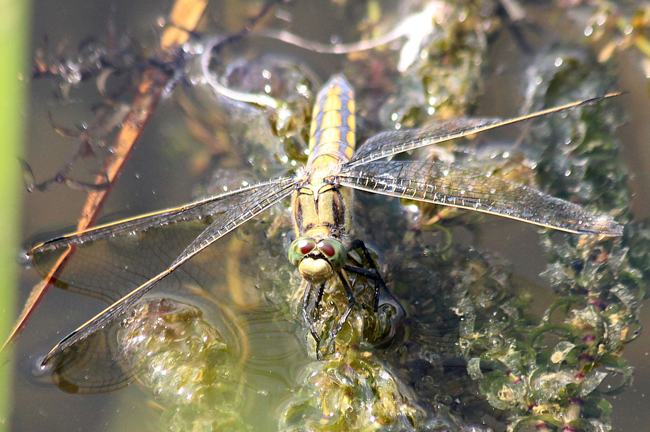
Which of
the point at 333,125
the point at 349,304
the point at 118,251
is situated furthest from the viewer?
the point at 333,125

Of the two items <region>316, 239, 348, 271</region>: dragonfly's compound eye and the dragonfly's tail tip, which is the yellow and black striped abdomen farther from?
the dragonfly's tail tip

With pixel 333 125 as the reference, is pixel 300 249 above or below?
below

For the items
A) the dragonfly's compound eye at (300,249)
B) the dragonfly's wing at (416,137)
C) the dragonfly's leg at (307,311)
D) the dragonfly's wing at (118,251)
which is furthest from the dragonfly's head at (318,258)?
the dragonfly's wing at (416,137)

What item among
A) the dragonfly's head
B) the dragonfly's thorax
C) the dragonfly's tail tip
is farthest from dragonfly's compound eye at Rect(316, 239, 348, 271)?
the dragonfly's tail tip

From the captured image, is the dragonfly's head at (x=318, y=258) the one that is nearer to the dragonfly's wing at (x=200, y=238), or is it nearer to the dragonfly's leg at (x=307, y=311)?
the dragonfly's leg at (x=307, y=311)

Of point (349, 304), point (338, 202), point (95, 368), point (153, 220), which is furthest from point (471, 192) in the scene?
point (95, 368)

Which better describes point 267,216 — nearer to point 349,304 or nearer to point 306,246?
point 306,246
